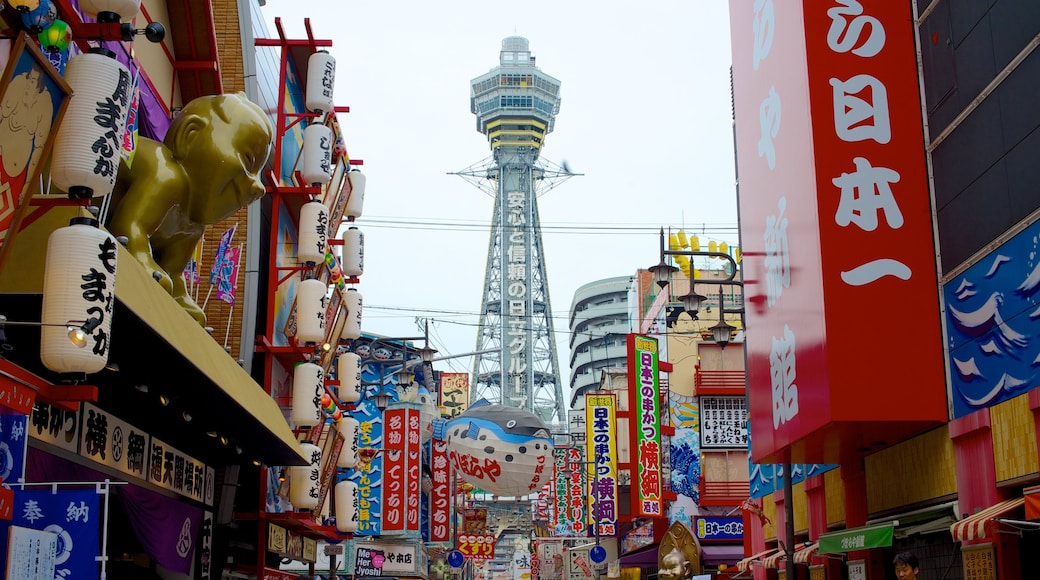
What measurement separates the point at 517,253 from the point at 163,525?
141917mm

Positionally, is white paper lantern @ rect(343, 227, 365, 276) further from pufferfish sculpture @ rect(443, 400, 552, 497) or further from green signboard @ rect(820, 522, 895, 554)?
green signboard @ rect(820, 522, 895, 554)

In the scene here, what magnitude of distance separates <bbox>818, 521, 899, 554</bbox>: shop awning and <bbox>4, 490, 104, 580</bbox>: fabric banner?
8929mm

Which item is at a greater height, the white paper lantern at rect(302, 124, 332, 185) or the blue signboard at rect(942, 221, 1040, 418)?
the white paper lantern at rect(302, 124, 332, 185)

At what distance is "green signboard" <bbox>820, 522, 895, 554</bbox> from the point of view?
1365cm

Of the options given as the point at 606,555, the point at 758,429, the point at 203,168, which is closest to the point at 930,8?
the point at 758,429

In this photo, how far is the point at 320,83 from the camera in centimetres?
2408

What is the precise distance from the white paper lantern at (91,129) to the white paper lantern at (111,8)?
2.60 feet

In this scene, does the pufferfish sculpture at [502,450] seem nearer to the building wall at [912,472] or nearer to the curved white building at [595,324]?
the building wall at [912,472]

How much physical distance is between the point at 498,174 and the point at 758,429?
140 meters

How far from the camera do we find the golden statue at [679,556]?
19250 millimetres

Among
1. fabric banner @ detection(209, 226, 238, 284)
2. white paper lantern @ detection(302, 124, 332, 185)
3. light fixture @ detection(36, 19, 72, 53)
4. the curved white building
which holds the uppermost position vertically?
the curved white building

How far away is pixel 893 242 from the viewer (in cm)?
1426

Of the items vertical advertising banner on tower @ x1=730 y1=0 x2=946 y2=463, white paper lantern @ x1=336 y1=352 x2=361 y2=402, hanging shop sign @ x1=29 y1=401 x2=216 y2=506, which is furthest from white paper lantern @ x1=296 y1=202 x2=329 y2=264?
vertical advertising banner on tower @ x1=730 y1=0 x2=946 y2=463

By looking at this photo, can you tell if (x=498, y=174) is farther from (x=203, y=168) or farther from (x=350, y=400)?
(x=203, y=168)
